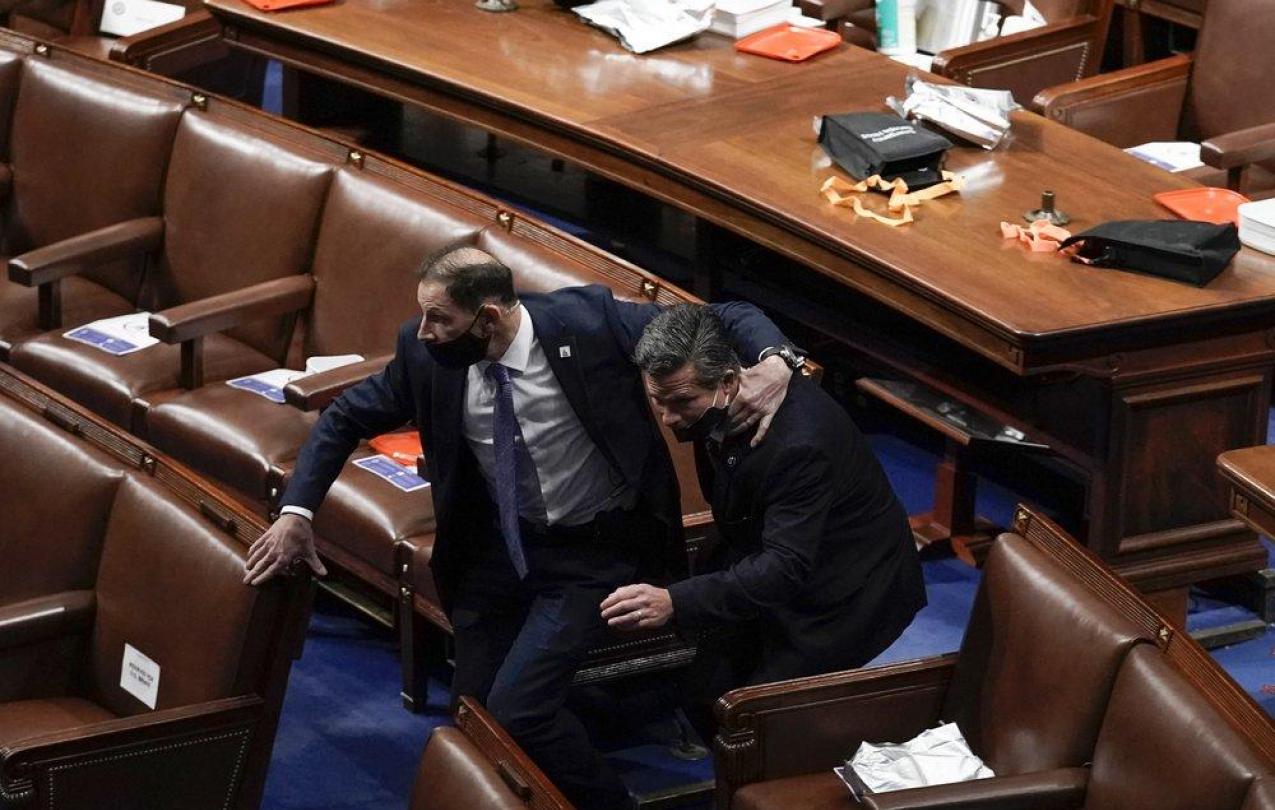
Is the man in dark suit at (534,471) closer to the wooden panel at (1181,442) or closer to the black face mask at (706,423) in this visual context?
the black face mask at (706,423)

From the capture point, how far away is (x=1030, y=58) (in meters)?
6.11

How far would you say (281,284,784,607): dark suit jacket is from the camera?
369 cm

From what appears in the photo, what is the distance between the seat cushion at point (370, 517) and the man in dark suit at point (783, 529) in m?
0.86

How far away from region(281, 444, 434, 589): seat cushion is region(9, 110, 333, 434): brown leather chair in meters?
0.68

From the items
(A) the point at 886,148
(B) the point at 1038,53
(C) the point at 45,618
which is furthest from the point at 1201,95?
(C) the point at 45,618

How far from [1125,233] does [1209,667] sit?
1.58m

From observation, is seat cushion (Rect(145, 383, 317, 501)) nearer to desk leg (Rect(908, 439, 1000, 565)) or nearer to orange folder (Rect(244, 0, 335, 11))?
desk leg (Rect(908, 439, 1000, 565))

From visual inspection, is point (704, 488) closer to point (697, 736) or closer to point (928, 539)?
point (697, 736)

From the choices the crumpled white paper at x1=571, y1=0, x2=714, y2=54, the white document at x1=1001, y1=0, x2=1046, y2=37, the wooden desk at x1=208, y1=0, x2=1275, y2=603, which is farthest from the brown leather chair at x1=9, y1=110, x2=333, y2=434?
the white document at x1=1001, y1=0, x2=1046, y2=37

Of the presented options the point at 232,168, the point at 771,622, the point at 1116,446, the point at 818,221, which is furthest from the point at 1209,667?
the point at 232,168

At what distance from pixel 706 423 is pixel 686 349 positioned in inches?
5.2

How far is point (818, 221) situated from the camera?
468 centimetres

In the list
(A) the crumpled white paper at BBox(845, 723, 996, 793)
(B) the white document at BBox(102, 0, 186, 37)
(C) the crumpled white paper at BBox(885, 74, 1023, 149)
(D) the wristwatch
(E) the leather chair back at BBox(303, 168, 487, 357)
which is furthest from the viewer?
(B) the white document at BBox(102, 0, 186, 37)

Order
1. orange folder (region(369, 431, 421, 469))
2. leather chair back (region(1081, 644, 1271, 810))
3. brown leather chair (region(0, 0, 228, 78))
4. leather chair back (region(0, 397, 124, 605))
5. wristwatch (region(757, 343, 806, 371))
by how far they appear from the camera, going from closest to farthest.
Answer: leather chair back (region(1081, 644, 1271, 810)) → wristwatch (region(757, 343, 806, 371)) → leather chair back (region(0, 397, 124, 605)) → orange folder (region(369, 431, 421, 469)) → brown leather chair (region(0, 0, 228, 78))
